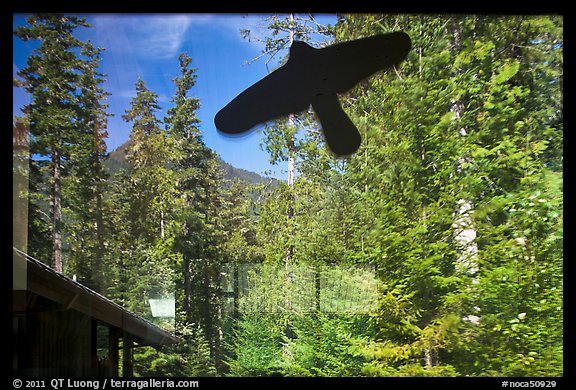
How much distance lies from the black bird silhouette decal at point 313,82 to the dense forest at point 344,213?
0.06 meters

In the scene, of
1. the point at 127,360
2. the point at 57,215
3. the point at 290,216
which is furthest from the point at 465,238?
the point at 57,215

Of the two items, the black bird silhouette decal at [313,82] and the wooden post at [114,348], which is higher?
the black bird silhouette decal at [313,82]

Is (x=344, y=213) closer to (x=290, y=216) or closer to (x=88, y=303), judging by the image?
→ (x=290, y=216)

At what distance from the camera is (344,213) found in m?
2.46

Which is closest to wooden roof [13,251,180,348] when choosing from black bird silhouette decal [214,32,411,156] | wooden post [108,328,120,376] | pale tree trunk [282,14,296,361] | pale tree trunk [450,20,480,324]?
wooden post [108,328,120,376]

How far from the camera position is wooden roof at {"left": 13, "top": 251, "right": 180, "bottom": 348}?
80.5 inches

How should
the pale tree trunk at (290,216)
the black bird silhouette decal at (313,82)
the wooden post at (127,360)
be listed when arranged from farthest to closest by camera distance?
1. the pale tree trunk at (290,216)
2. the black bird silhouette decal at (313,82)
3. the wooden post at (127,360)

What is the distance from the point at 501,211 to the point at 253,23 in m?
1.72

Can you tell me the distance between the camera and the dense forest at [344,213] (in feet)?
7.27

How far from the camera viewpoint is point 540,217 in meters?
2.26

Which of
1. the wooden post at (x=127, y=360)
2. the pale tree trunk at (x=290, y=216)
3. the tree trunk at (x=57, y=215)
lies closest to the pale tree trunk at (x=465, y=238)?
the pale tree trunk at (x=290, y=216)

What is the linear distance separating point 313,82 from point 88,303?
1626 mm

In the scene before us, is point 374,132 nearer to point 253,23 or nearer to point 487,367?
point 253,23

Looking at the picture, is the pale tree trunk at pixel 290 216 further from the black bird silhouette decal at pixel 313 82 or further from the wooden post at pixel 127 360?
the wooden post at pixel 127 360
